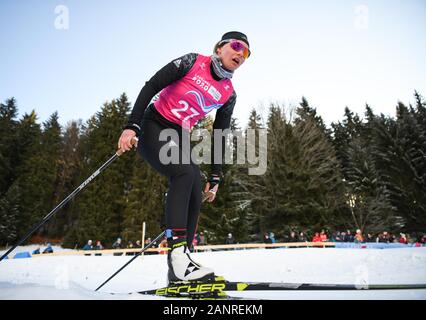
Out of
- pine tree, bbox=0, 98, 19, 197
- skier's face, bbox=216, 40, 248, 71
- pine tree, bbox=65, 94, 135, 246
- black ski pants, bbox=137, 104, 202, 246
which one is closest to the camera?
black ski pants, bbox=137, 104, 202, 246

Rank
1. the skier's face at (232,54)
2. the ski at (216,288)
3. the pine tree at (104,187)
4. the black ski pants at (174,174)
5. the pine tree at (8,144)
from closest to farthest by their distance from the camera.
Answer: the ski at (216,288) → the black ski pants at (174,174) → the skier's face at (232,54) → the pine tree at (104,187) → the pine tree at (8,144)

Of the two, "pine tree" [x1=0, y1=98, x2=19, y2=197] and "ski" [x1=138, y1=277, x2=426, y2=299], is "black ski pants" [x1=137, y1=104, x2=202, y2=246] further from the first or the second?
"pine tree" [x1=0, y1=98, x2=19, y2=197]

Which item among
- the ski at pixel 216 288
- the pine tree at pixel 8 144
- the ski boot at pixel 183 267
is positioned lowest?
the ski at pixel 216 288

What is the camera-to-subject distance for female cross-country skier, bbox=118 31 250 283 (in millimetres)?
2543

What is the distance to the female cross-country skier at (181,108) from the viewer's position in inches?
100

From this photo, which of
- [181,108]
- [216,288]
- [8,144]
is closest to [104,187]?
[8,144]

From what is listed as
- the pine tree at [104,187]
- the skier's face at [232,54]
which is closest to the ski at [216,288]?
the skier's face at [232,54]

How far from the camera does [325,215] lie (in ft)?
84.6

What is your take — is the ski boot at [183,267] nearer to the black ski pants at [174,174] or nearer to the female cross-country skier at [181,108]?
the female cross-country skier at [181,108]

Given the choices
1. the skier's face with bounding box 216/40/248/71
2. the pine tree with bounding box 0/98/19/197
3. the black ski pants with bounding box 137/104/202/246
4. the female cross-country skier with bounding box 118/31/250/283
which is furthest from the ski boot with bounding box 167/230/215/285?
the pine tree with bounding box 0/98/19/197
